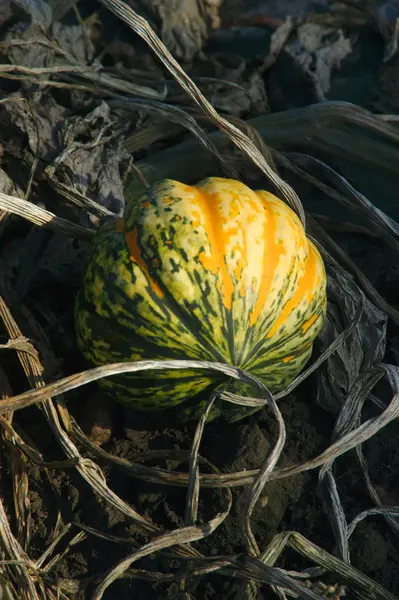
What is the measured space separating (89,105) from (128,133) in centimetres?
25

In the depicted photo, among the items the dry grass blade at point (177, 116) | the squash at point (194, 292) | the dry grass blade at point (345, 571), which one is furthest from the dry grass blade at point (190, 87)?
the dry grass blade at point (345, 571)

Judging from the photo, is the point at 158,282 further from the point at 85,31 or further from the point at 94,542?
the point at 85,31

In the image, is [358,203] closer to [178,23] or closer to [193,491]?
[178,23]

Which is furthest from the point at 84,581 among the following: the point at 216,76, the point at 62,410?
the point at 216,76

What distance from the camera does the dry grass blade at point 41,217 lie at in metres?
3.16

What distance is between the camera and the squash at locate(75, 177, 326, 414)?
2.83 metres

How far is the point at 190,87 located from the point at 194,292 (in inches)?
40.3

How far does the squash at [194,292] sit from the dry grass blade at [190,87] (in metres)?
→ 0.39

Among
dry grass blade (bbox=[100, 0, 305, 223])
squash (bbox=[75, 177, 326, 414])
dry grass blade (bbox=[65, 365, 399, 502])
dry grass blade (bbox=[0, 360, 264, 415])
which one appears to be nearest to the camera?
dry grass blade (bbox=[0, 360, 264, 415])

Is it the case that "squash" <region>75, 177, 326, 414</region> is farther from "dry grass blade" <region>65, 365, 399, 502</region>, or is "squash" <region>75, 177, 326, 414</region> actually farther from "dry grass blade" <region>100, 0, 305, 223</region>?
"dry grass blade" <region>100, 0, 305, 223</region>

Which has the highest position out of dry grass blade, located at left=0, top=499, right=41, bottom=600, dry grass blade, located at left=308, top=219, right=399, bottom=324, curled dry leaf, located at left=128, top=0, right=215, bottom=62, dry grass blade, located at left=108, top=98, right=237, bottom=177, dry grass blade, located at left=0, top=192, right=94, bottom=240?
curled dry leaf, located at left=128, top=0, right=215, bottom=62

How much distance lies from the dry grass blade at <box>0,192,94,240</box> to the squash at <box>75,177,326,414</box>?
281 mm

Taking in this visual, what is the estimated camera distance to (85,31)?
4.32 meters

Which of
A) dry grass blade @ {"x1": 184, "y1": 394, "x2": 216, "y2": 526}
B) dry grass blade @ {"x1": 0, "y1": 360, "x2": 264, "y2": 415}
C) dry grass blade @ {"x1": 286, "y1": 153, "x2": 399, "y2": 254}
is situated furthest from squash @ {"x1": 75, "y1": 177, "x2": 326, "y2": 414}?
dry grass blade @ {"x1": 286, "y1": 153, "x2": 399, "y2": 254}
